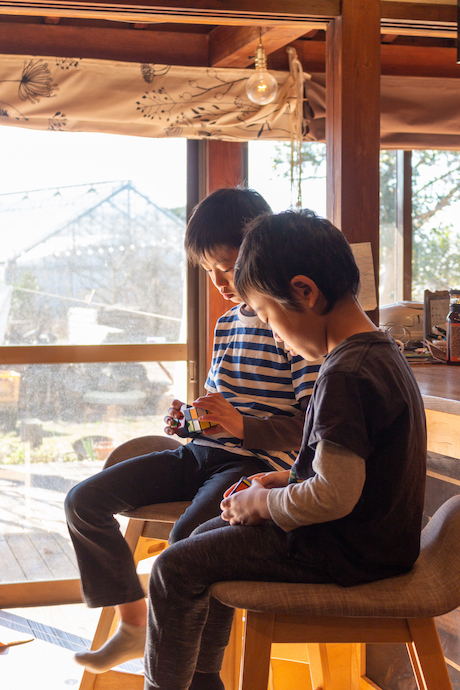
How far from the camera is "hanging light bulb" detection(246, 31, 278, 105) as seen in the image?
2.16 m

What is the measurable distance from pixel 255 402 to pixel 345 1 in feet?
3.59

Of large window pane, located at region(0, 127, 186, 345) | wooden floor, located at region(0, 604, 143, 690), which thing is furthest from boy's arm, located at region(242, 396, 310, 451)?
large window pane, located at region(0, 127, 186, 345)

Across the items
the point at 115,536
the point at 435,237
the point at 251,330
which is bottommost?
the point at 115,536

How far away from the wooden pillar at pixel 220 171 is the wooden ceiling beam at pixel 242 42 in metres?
0.32

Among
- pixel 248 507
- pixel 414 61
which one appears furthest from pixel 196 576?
pixel 414 61

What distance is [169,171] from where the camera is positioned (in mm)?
2672

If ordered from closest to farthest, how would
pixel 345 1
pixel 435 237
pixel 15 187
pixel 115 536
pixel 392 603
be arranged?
pixel 392 603, pixel 115 536, pixel 345 1, pixel 15 187, pixel 435 237

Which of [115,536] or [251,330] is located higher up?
[251,330]

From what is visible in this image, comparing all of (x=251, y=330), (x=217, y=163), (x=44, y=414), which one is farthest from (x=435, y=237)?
(x=44, y=414)

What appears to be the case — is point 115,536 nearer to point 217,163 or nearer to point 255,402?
point 255,402

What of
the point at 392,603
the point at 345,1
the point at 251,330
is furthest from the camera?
the point at 345,1

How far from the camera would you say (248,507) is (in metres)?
0.93

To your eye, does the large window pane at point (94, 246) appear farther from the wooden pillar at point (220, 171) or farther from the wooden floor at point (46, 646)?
the wooden floor at point (46, 646)

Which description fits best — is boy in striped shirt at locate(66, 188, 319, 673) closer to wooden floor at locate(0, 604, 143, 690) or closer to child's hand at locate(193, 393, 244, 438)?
child's hand at locate(193, 393, 244, 438)
